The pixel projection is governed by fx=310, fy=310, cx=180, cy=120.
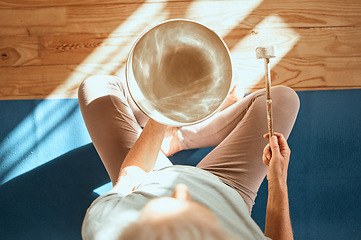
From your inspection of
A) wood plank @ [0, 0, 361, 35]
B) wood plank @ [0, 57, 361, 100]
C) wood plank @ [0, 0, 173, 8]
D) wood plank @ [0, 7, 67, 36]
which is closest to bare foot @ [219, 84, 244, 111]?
wood plank @ [0, 57, 361, 100]

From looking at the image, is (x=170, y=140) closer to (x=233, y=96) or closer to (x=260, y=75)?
(x=233, y=96)

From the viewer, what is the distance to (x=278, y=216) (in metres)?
0.60

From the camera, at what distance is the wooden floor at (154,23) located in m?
0.96

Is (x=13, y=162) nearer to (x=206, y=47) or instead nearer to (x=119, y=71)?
(x=119, y=71)

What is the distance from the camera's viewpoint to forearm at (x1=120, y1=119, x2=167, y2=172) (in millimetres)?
613

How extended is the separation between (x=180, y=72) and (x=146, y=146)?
16 centimetres

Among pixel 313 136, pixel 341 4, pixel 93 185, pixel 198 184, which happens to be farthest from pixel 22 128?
pixel 341 4

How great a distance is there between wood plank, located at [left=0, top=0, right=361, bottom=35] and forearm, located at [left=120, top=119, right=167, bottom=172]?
1.57 ft

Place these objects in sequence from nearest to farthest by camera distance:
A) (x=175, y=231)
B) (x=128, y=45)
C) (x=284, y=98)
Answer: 1. (x=175, y=231)
2. (x=284, y=98)
3. (x=128, y=45)

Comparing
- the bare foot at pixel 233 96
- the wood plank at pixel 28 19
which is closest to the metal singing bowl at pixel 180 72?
the bare foot at pixel 233 96

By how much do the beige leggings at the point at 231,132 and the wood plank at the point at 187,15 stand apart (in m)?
0.30

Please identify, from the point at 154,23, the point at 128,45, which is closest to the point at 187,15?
the point at 154,23

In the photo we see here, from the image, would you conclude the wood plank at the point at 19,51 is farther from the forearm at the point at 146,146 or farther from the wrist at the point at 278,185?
the wrist at the point at 278,185

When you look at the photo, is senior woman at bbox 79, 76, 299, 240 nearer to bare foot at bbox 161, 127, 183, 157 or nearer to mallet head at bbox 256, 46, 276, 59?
bare foot at bbox 161, 127, 183, 157
